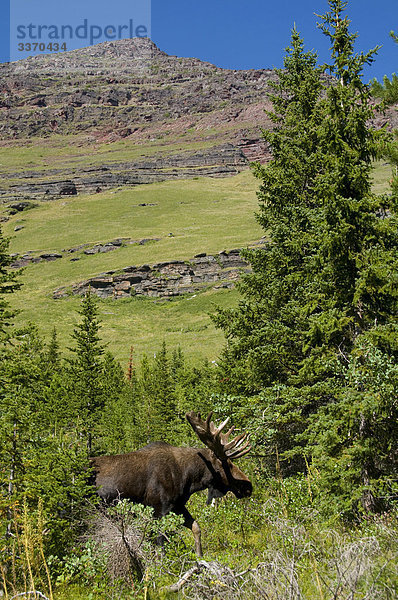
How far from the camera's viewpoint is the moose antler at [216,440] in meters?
7.71

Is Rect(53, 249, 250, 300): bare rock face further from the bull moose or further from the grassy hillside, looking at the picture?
the bull moose

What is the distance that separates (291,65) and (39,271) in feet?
287

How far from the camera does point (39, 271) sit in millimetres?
94062

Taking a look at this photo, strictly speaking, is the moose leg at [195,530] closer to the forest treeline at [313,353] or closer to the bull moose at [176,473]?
the bull moose at [176,473]

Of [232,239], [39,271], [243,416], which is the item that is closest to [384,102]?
[243,416]

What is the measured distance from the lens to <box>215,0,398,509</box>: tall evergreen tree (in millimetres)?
7281

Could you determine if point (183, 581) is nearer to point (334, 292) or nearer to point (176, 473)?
point (176, 473)

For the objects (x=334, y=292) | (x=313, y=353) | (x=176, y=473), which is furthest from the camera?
(x=313, y=353)

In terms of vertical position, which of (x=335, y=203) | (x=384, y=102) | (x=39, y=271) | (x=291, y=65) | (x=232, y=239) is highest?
(x=291, y=65)

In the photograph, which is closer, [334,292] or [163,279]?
[334,292]

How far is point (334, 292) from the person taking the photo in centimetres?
859

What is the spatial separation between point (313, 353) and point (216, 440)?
2.81 m

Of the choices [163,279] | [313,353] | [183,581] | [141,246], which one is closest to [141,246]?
[141,246]

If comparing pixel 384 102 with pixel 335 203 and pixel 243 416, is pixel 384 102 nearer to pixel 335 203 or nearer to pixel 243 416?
pixel 335 203
